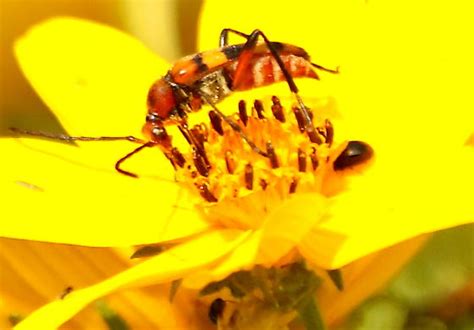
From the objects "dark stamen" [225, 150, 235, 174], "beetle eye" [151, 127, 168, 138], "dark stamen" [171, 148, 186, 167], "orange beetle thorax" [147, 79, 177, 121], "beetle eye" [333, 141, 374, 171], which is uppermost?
"orange beetle thorax" [147, 79, 177, 121]

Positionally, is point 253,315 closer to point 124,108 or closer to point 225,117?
point 225,117

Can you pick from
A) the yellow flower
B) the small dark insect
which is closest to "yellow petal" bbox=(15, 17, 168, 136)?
the yellow flower

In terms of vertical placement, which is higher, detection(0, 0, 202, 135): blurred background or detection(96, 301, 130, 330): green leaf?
detection(96, 301, 130, 330): green leaf

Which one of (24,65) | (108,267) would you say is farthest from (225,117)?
(24,65)

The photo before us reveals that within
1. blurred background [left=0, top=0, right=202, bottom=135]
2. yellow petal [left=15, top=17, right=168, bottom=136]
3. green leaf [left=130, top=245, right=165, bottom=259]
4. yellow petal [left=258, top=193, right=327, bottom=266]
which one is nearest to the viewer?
yellow petal [left=258, top=193, right=327, bottom=266]

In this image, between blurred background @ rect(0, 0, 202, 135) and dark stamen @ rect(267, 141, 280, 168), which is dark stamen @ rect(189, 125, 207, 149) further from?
blurred background @ rect(0, 0, 202, 135)

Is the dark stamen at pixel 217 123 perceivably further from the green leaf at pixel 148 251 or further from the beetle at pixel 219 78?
the green leaf at pixel 148 251
